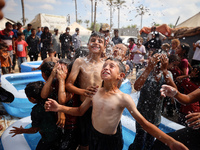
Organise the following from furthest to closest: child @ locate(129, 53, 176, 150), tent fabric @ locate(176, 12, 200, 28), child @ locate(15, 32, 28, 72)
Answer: tent fabric @ locate(176, 12, 200, 28), child @ locate(15, 32, 28, 72), child @ locate(129, 53, 176, 150)

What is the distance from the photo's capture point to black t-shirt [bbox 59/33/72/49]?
845cm

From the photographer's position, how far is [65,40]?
8469mm

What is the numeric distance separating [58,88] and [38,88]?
0.85 feet

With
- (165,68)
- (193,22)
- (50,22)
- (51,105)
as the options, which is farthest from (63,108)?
(50,22)

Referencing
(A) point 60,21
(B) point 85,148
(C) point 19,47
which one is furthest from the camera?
(A) point 60,21

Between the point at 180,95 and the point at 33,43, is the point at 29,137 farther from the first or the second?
the point at 33,43

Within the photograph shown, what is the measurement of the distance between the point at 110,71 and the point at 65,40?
7410 mm

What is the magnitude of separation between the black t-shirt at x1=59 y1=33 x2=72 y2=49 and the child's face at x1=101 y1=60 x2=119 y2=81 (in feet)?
23.9

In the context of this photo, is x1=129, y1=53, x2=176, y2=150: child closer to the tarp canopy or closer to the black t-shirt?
the black t-shirt

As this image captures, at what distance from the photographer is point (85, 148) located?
2.32m

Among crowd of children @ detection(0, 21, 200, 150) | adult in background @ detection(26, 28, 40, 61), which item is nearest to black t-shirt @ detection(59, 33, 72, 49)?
adult in background @ detection(26, 28, 40, 61)

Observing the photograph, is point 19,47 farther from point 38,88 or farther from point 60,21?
point 60,21

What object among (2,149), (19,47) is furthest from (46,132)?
(19,47)

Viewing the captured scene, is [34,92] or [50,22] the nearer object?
[34,92]
